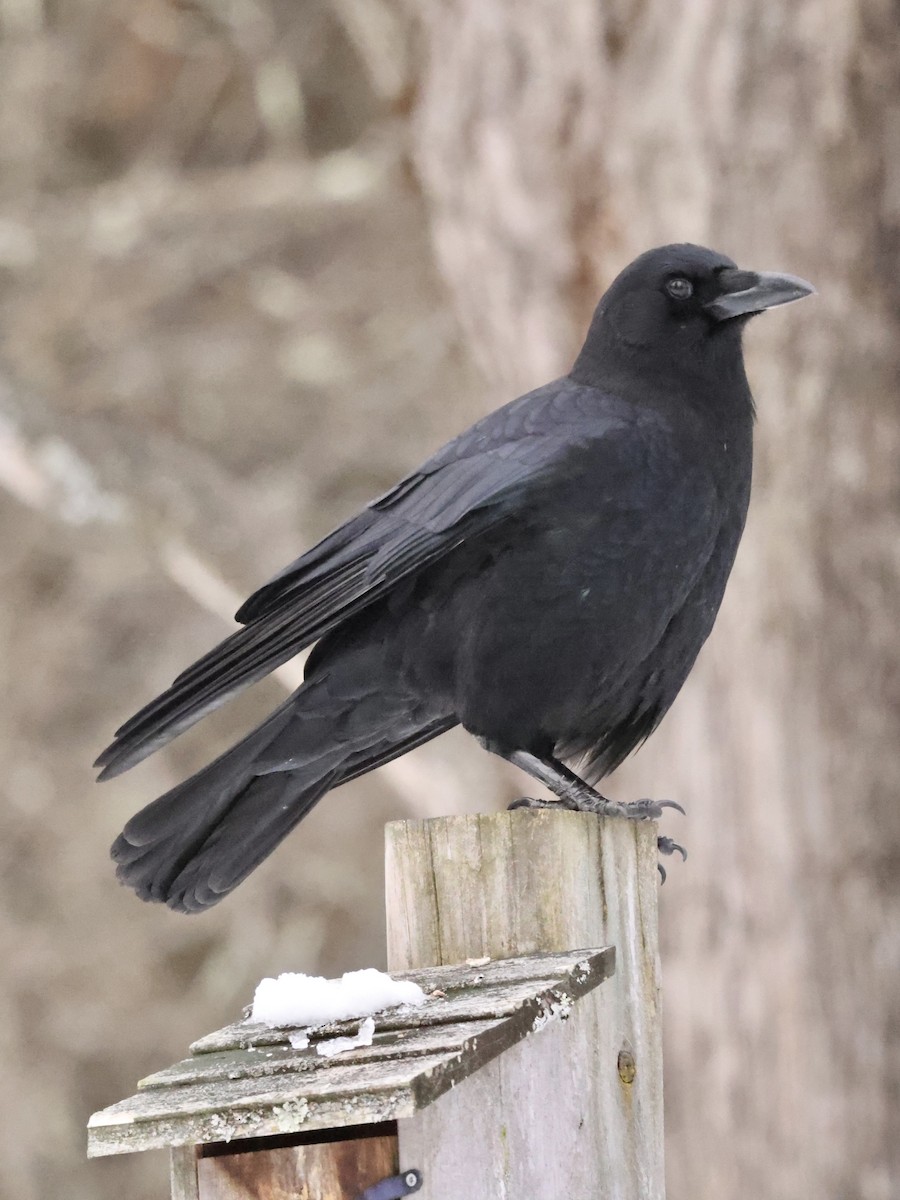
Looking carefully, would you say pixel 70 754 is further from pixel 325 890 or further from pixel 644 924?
pixel 644 924

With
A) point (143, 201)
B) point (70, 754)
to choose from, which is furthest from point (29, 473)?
point (70, 754)

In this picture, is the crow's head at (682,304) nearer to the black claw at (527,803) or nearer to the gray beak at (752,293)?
the gray beak at (752,293)

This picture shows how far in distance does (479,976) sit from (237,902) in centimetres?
626

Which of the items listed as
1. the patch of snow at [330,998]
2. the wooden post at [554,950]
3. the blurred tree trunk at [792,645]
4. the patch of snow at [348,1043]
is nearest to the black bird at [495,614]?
the wooden post at [554,950]

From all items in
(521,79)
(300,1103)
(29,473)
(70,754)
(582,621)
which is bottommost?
(300,1103)

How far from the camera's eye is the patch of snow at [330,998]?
7.26 feet

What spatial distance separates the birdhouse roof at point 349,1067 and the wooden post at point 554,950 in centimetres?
8

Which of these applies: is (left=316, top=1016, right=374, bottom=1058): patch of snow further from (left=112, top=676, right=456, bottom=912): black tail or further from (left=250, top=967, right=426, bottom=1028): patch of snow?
(left=112, top=676, right=456, bottom=912): black tail

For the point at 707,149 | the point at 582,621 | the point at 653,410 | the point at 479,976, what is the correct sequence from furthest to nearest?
the point at 707,149
the point at 653,410
the point at 582,621
the point at 479,976

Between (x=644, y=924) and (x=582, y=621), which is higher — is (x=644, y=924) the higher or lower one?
the lower one

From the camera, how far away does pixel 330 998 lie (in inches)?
88.7

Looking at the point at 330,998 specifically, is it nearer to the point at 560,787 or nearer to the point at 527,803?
the point at 527,803

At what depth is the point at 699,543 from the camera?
3168mm

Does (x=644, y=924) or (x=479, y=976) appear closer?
(x=479, y=976)
